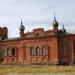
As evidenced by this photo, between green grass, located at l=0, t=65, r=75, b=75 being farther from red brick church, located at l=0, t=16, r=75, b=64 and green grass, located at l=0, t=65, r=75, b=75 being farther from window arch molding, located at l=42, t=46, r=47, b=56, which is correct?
window arch molding, located at l=42, t=46, r=47, b=56

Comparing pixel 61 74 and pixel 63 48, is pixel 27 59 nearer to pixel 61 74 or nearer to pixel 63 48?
pixel 63 48

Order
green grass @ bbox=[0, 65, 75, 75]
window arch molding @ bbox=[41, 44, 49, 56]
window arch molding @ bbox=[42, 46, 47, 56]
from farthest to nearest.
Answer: window arch molding @ bbox=[42, 46, 47, 56] < window arch molding @ bbox=[41, 44, 49, 56] < green grass @ bbox=[0, 65, 75, 75]

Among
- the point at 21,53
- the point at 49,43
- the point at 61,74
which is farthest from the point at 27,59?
the point at 61,74

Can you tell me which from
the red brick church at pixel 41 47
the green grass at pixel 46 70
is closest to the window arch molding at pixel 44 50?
the red brick church at pixel 41 47

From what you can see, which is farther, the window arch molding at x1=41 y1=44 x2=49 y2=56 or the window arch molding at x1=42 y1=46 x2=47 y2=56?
the window arch molding at x1=42 y1=46 x2=47 y2=56

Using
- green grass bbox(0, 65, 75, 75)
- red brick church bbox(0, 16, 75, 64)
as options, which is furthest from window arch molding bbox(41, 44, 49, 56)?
green grass bbox(0, 65, 75, 75)

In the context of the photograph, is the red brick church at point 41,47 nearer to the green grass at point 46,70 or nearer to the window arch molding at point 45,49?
the window arch molding at point 45,49

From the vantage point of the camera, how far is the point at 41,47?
51.8 metres

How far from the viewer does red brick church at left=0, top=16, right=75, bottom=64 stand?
1932 inches

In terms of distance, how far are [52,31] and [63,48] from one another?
134 inches

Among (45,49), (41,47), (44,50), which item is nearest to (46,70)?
(45,49)

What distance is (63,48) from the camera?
1948 inches

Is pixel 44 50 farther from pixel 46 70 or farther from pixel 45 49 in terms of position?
pixel 46 70

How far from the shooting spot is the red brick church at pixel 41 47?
49.1 metres
